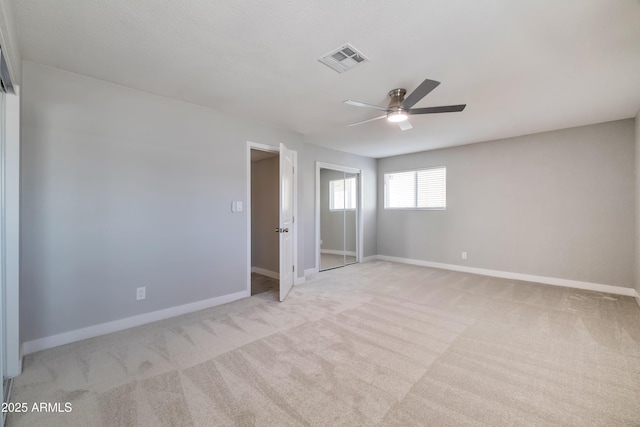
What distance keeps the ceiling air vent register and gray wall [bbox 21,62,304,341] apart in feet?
5.86

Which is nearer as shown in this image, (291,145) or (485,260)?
(291,145)

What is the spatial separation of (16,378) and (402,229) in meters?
5.94

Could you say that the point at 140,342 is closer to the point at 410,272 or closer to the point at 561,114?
the point at 410,272

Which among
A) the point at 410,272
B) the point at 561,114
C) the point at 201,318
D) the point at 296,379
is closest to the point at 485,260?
the point at 410,272

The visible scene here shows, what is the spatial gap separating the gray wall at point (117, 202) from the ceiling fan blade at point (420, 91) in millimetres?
2226

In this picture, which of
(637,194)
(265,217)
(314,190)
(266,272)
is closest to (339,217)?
(314,190)

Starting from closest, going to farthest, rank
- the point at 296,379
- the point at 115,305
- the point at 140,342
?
the point at 296,379
the point at 140,342
the point at 115,305

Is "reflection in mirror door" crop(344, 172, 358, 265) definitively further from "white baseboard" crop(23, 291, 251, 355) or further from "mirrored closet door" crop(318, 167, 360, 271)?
"white baseboard" crop(23, 291, 251, 355)

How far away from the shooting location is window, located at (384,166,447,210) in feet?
18.3

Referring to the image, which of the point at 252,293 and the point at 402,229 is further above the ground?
the point at 402,229

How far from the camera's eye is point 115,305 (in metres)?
2.68

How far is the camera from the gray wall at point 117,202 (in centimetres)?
232

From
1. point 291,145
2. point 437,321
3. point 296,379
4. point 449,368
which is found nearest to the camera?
point 296,379

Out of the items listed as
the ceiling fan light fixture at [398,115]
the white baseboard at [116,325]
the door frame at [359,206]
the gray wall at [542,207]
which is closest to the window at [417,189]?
the gray wall at [542,207]
